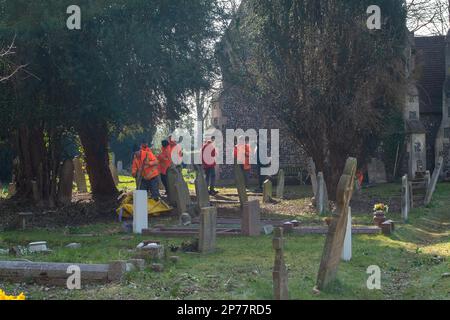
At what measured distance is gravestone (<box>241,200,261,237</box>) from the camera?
590 inches

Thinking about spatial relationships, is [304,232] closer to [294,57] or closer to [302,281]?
[302,281]

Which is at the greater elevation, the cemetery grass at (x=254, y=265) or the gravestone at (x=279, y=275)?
the gravestone at (x=279, y=275)

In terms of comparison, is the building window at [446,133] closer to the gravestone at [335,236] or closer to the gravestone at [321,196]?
the gravestone at [321,196]

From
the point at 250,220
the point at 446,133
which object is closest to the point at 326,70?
the point at 250,220

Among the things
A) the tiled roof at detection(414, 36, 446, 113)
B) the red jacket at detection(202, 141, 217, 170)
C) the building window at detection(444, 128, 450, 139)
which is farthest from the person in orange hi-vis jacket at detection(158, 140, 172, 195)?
the building window at detection(444, 128, 450, 139)

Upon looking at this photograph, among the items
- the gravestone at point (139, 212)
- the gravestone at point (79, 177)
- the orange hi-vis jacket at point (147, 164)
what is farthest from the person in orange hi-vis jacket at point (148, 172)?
the gravestone at point (79, 177)

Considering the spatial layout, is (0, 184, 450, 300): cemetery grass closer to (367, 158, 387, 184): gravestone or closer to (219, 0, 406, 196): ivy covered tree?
(219, 0, 406, 196): ivy covered tree

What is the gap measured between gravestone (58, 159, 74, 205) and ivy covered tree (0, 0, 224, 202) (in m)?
0.24

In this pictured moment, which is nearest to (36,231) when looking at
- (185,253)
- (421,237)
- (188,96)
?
(185,253)

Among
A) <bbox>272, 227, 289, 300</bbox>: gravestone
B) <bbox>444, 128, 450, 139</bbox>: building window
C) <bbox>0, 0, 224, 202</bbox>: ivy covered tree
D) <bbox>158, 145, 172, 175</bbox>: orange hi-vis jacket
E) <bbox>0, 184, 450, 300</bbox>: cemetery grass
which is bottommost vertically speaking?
<bbox>0, 184, 450, 300</bbox>: cemetery grass

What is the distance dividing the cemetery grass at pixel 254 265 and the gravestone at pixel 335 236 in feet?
0.62

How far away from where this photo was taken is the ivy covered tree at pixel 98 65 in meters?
18.5

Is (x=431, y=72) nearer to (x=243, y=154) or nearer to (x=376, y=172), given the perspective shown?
(x=376, y=172)

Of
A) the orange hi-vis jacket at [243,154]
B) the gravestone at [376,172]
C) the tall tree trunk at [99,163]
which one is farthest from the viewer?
the gravestone at [376,172]
